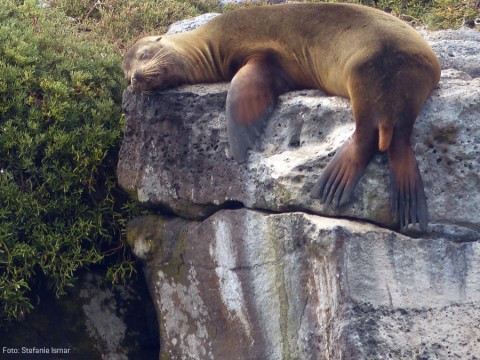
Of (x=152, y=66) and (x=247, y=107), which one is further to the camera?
(x=152, y=66)

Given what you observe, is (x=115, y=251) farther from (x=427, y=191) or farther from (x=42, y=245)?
(x=427, y=191)

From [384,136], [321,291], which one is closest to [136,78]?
[384,136]

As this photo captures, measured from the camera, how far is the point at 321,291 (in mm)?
3656

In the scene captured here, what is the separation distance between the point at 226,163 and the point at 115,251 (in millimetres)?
1108

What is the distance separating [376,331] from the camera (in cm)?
347

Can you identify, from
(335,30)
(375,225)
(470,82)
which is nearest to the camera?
(375,225)

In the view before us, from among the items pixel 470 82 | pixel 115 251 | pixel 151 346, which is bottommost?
pixel 151 346

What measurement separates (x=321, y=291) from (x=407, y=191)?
0.63m

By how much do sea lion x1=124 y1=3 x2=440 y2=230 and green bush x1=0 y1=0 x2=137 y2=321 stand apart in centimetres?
45

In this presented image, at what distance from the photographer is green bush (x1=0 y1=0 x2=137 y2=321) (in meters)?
4.59

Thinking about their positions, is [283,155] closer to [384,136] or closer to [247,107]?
[247,107]

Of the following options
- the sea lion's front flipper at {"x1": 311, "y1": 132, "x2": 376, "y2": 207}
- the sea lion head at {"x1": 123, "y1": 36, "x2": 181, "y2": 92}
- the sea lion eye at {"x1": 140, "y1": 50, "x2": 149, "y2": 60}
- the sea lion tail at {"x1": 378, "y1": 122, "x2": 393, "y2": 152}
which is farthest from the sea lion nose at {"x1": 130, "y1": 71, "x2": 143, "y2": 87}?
the sea lion tail at {"x1": 378, "y1": 122, "x2": 393, "y2": 152}

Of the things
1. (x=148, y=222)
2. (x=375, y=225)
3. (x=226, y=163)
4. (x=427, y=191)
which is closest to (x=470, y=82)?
(x=427, y=191)

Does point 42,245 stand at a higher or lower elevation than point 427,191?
lower
